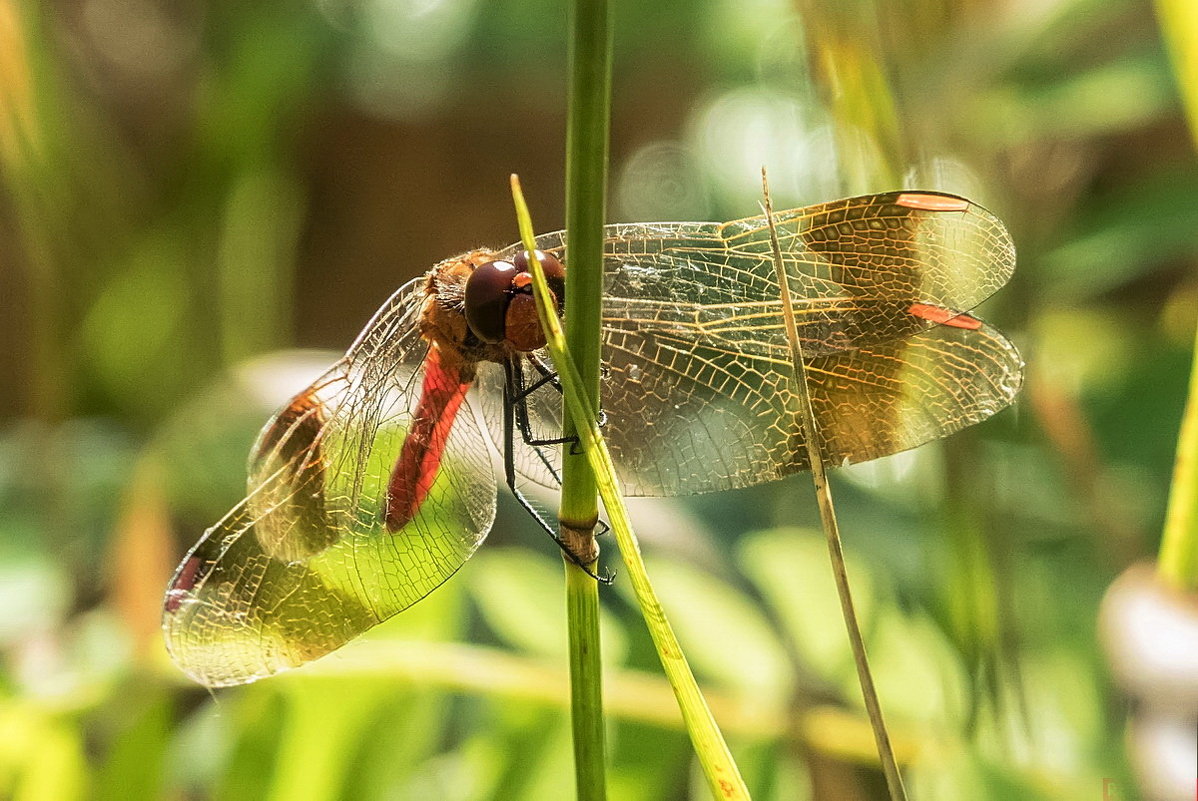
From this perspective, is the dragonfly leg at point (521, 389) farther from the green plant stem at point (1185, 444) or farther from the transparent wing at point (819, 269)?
the green plant stem at point (1185, 444)

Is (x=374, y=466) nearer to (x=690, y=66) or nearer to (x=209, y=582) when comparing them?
(x=209, y=582)

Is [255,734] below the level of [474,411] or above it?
below

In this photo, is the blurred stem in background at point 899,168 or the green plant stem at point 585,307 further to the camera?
the blurred stem in background at point 899,168

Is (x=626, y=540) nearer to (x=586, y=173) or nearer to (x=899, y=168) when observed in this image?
(x=586, y=173)

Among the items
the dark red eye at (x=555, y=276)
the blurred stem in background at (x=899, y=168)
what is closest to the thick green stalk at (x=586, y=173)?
the dark red eye at (x=555, y=276)

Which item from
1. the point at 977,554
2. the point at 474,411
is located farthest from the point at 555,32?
the point at 977,554

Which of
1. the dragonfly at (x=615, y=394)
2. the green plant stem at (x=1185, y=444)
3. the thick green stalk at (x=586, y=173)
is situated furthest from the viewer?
the dragonfly at (x=615, y=394)

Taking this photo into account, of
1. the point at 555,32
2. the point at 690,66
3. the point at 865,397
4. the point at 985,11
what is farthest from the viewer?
the point at 690,66
